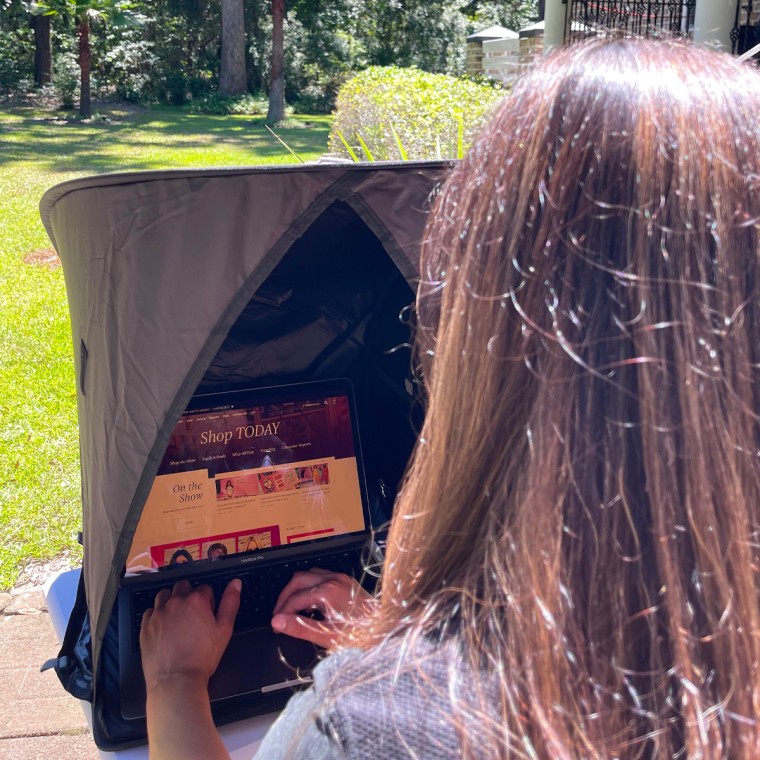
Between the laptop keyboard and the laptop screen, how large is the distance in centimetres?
6

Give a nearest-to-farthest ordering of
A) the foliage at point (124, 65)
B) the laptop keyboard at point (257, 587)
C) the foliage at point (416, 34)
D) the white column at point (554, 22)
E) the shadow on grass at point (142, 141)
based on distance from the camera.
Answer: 1. the laptop keyboard at point (257, 587)
2. the white column at point (554, 22)
3. the shadow on grass at point (142, 141)
4. the foliage at point (124, 65)
5. the foliage at point (416, 34)

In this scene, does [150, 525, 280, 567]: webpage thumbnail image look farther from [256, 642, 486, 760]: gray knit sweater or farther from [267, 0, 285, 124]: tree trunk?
[267, 0, 285, 124]: tree trunk

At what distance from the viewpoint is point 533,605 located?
2.57ft

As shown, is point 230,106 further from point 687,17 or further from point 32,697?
point 32,697

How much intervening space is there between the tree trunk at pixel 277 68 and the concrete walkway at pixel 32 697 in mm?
17259

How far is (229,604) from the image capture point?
5.99 ft

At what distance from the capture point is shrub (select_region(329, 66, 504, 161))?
5.55 meters

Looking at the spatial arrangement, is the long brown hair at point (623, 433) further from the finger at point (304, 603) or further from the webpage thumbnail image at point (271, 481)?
the webpage thumbnail image at point (271, 481)

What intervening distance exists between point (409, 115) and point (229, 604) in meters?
5.29

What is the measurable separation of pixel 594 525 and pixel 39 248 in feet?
27.5

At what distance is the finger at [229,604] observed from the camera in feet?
5.90

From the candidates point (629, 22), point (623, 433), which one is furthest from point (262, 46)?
point (623, 433)

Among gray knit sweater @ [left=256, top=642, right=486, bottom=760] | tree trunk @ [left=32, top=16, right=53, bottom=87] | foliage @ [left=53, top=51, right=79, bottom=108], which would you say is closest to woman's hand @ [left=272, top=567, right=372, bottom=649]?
gray knit sweater @ [left=256, top=642, right=486, bottom=760]

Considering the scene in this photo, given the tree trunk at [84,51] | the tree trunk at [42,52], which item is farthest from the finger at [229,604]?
the tree trunk at [42,52]
